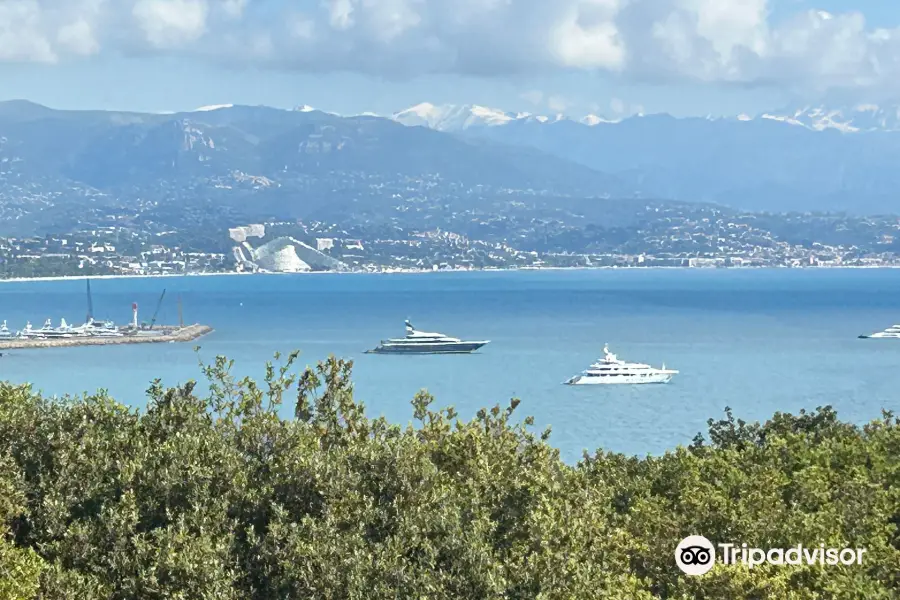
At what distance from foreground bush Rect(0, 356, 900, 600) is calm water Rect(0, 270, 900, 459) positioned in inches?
1210

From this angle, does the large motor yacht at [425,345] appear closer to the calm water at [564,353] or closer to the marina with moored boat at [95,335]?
the calm water at [564,353]

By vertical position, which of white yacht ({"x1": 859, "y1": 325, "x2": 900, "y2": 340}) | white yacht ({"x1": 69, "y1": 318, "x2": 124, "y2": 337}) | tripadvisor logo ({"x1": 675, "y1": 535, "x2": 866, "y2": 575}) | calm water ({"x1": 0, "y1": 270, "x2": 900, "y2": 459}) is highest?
tripadvisor logo ({"x1": 675, "y1": 535, "x2": 866, "y2": 575})

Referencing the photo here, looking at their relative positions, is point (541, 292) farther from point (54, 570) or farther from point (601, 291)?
point (54, 570)

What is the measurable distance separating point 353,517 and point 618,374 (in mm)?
64925

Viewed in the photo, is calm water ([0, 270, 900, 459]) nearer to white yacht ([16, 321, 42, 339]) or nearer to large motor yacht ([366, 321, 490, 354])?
large motor yacht ([366, 321, 490, 354])

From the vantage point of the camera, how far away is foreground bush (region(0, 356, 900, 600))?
A: 15383 mm

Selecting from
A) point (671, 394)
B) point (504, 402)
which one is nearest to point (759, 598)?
point (504, 402)

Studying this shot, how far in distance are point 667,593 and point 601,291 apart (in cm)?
18230

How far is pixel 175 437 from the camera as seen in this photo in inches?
717

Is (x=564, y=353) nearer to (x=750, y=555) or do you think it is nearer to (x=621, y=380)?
(x=621, y=380)

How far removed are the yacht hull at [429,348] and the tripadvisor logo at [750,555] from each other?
279 ft

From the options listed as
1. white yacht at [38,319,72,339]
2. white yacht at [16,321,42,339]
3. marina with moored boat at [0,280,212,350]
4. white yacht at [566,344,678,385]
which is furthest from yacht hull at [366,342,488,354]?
white yacht at [16,321,42,339]

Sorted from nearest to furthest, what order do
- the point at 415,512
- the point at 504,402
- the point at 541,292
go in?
the point at 415,512 < the point at 504,402 < the point at 541,292

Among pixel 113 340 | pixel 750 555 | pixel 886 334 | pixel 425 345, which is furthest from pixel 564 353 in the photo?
pixel 750 555
